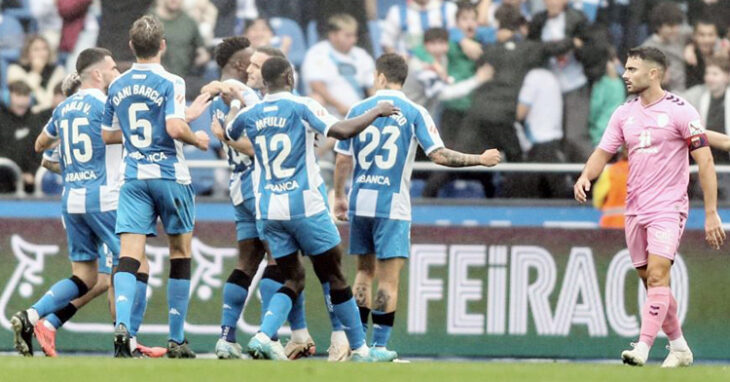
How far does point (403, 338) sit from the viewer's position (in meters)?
13.9

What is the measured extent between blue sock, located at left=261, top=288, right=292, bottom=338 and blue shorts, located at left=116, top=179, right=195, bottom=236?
886 mm

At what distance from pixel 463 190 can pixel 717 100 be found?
264 cm

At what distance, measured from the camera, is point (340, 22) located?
50.5 feet

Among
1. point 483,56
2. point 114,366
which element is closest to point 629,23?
point 483,56

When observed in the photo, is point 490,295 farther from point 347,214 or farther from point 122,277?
point 122,277

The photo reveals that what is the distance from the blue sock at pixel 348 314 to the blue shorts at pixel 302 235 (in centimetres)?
34

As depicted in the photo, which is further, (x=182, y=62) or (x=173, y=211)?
(x=182, y=62)

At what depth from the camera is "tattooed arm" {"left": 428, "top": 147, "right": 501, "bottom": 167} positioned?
1040 centimetres

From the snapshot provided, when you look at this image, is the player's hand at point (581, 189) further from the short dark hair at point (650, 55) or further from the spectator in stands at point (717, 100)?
the spectator in stands at point (717, 100)

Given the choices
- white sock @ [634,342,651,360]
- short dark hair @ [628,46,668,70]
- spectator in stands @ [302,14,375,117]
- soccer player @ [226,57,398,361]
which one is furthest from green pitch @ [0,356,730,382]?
spectator in stands @ [302,14,375,117]

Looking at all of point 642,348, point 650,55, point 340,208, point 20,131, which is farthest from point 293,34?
point 642,348

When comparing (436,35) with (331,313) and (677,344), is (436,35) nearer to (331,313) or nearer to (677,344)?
(331,313)

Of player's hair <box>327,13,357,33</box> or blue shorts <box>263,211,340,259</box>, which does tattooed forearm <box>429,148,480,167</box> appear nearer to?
blue shorts <box>263,211,340,259</box>

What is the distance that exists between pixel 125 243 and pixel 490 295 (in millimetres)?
4221
